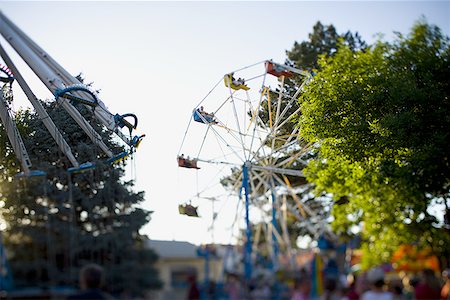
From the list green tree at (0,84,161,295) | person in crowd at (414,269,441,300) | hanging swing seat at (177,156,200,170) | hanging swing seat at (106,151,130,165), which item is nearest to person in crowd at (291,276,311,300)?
person in crowd at (414,269,441,300)

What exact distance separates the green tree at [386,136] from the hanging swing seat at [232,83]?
2.58 meters

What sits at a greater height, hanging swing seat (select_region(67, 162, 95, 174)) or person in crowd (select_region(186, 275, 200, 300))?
hanging swing seat (select_region(67, 162, 95, 174))

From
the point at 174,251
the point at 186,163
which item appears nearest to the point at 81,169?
the point at 174,251

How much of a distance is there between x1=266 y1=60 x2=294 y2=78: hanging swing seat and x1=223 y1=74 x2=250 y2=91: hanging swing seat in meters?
1.46

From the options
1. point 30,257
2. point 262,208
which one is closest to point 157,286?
point 30,257

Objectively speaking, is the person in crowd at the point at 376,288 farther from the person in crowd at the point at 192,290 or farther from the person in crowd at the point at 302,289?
the person in crowd at the point at 192,290

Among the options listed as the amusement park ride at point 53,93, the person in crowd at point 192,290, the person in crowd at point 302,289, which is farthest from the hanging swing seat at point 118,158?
the person in crowd at point 302,289

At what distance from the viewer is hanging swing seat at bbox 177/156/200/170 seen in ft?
79.1

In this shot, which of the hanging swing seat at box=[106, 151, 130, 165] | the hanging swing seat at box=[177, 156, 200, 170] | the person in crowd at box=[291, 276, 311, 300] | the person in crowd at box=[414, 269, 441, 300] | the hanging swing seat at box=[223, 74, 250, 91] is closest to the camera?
the person in crowd at box=[291, 276, 311, 300]

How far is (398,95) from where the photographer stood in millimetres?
20891

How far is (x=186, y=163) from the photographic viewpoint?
2419cm

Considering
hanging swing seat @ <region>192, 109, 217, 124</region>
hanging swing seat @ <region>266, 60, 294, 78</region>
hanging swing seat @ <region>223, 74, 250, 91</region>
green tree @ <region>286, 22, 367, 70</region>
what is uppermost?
green tree @ <region>286, 22, 367, 70</region>

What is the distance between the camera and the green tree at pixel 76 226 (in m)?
11.4

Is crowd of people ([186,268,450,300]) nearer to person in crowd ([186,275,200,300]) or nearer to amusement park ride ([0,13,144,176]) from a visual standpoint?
person in crowd ([186,275,200,300])
